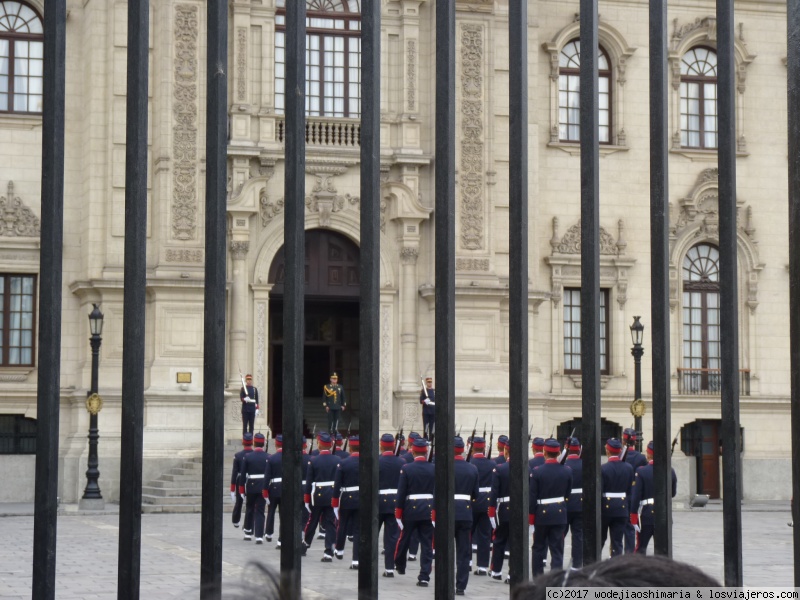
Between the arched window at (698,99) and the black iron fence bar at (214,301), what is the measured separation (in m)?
29.1

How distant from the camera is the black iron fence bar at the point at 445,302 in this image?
6887 mm

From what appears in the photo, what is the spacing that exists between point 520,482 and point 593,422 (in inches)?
19.6

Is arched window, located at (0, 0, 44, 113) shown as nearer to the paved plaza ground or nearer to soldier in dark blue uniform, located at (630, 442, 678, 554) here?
the paved plaza ground

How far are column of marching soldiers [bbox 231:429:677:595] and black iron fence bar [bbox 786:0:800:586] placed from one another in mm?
8328

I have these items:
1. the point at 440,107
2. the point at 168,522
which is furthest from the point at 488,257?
the point at 440,107

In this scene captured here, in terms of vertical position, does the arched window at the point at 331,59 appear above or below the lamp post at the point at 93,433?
above

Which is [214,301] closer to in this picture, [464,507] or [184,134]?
[464,507]

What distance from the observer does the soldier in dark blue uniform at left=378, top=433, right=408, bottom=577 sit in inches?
667

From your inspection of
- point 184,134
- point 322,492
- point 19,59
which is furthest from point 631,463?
point 19,59

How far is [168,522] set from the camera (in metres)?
24.6

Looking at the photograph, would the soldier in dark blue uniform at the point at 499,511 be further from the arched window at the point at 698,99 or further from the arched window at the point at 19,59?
the arched window at the point at 698,99

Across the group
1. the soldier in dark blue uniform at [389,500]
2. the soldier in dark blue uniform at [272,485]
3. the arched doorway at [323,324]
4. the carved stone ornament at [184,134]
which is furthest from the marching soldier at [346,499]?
the arched doorway at [323,324]

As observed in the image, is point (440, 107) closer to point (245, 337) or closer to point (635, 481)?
point (635, 481)

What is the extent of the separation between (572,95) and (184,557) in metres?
19.6
